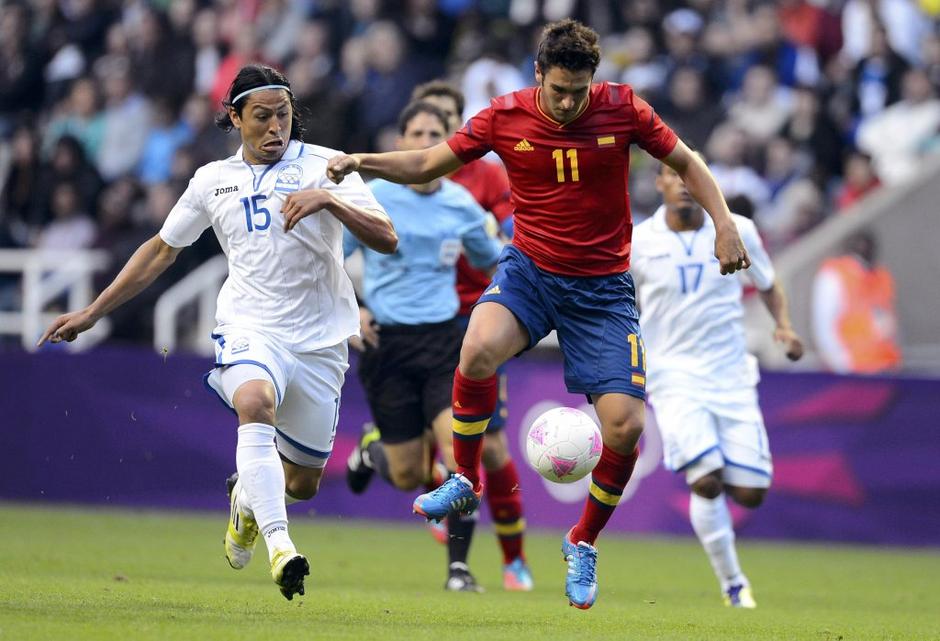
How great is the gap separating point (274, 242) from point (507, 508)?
337 cm

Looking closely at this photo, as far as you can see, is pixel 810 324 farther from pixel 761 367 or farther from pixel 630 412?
pixel 630 412

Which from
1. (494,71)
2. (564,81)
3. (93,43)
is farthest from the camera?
(93,43)

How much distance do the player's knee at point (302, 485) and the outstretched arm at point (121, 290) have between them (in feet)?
4.42

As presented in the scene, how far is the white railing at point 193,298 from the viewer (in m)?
17.0

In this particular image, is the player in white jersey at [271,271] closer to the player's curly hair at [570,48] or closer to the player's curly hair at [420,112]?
the player's curly hair at [570,48]

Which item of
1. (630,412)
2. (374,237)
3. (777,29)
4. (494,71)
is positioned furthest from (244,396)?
(777,29)

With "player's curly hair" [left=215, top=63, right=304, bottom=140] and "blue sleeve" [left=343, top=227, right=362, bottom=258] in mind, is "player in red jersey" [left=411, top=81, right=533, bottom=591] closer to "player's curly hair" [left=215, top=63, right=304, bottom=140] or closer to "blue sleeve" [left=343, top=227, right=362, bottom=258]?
"blue sleeve" [left=343, top=227, right=362, bottom=258]

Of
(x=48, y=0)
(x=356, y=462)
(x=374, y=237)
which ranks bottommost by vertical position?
(x=356, y=462)

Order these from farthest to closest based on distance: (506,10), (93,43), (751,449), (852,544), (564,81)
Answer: (93,43) < (506,10) < (852,544) < (751,449) < (564,81)

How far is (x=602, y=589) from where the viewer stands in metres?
11.1

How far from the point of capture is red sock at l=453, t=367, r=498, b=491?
842cm

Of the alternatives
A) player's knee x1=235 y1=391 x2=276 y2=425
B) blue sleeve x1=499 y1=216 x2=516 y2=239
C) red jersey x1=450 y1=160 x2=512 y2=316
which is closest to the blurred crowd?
red jersey x1=450 y1=160 x2=512 y2=316

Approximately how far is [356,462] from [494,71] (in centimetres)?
723

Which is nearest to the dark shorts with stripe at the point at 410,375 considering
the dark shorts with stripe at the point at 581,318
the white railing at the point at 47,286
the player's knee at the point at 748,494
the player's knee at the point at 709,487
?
the player's knee at the point at 709,487
